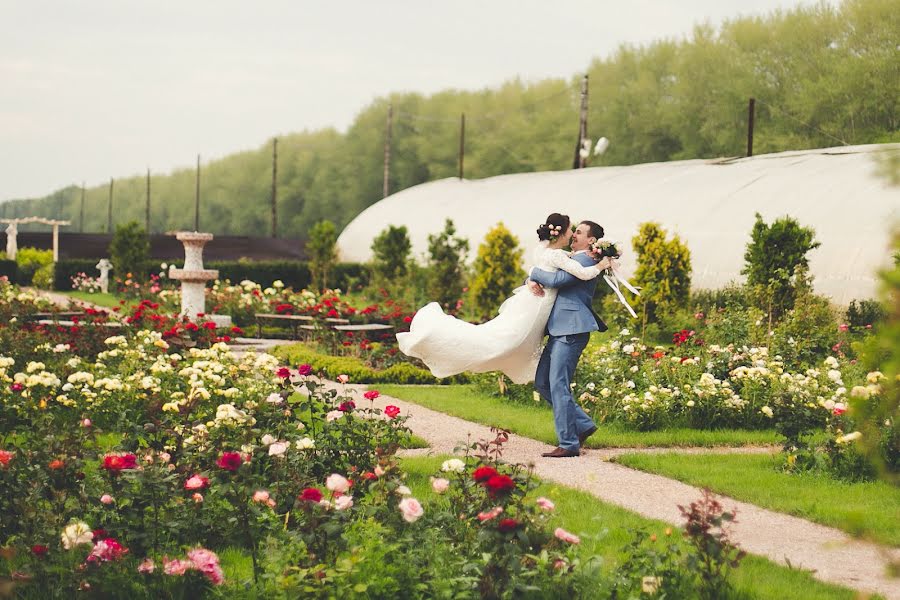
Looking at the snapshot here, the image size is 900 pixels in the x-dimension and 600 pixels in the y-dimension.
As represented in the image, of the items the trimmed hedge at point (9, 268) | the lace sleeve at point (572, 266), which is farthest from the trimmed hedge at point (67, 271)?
the lace sleeve at point (572, 266)

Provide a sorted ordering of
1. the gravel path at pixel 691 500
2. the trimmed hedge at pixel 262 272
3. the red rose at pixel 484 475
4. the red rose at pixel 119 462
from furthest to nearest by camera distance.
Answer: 1. the trimmed hedge at pixel 262 272
2. the gravel path at pixel 691 500
3. the red rose at pixel 119 462
4. the red rose at pixel 484 475

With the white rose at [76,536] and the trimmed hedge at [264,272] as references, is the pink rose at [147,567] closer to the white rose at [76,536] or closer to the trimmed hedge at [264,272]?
the white rose at [76,536]

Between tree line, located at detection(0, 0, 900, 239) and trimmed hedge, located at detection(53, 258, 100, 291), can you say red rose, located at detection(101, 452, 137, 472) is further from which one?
tree line, located at detection(0, 0, 900, 239)

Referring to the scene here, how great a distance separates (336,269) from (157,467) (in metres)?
24.5

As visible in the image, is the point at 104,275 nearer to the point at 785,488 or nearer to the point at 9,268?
the point at 9,268

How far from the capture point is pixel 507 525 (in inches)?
145

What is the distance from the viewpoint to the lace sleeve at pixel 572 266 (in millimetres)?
7383

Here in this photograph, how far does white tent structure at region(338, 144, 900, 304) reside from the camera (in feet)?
50.9

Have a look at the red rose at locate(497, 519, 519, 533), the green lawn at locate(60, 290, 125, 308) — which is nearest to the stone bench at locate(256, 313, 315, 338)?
the green lawn at locate(60, 290, 125, 308)

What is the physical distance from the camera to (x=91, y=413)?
25.6ft

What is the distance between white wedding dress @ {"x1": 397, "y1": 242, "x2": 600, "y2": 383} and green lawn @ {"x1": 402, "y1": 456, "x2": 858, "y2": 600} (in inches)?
40.0

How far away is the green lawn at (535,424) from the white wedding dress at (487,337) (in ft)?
2.91

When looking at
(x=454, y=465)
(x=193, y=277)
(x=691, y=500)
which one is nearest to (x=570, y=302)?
(x=691, y=500)

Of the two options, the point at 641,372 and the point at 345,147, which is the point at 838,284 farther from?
the point at 345,147
